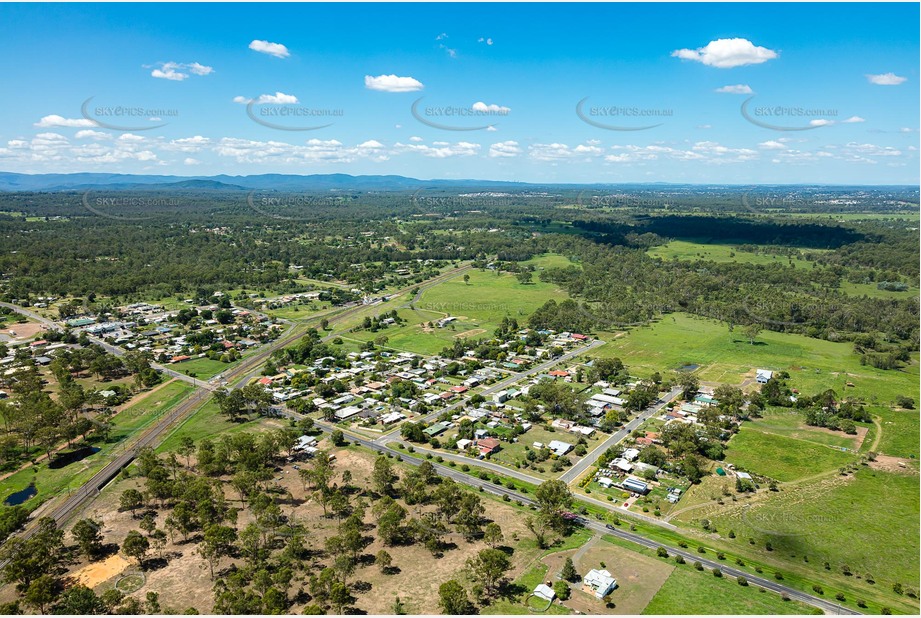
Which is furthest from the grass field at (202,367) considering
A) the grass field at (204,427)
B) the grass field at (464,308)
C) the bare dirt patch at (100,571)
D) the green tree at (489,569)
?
the green tree at (489,569)

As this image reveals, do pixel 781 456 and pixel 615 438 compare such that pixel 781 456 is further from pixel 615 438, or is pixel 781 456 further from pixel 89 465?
pixel 89 465

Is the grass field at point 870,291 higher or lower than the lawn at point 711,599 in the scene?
higher

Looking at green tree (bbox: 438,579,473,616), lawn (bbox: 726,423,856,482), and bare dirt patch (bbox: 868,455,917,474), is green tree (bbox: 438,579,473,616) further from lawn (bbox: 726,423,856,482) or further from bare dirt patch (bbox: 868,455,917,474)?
bare dirt patch (bbox: 868,455,917,474)

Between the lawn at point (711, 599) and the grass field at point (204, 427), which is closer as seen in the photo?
the lawn at point (711, 599)

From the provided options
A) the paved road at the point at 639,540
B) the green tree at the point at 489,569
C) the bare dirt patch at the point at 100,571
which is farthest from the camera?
the bare dirt patch at the point at 100,571

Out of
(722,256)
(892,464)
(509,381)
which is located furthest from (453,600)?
(722,256)

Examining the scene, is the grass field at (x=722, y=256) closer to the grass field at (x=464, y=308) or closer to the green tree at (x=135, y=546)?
the grass field at (x=464, y=308)

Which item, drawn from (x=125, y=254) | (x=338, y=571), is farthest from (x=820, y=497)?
A: (x=125, y=254)
